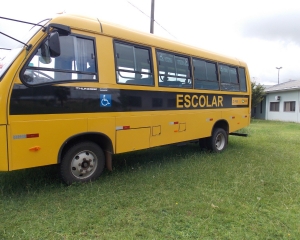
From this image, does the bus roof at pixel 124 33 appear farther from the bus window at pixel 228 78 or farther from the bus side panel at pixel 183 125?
the bus side panel at pixel 183 125

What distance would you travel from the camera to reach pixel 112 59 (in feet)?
15.3

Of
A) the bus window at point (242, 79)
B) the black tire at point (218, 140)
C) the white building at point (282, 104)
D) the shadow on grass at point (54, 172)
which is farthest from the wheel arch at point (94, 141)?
the white building at point (282, 104)

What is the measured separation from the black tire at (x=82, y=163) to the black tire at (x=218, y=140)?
3632 millimetres

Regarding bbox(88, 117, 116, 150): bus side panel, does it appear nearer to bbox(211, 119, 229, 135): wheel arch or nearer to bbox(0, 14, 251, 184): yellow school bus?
bbox(0, 14, 251, 184): yellow school bus

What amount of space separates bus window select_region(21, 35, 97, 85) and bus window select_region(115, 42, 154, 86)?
1.80 ft

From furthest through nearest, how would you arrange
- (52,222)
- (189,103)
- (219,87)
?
(219,87)
(189,103)
(52,222)

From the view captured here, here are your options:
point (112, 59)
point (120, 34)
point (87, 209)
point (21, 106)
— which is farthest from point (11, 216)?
point (120, 34)

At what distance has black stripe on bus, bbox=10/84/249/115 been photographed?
3705mm

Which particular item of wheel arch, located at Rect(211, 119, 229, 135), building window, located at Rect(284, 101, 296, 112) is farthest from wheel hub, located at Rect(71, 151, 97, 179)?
building window, located at Rect(284, 101, 296, 112)

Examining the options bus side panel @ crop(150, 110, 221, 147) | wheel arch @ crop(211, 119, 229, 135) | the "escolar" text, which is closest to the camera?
bus side panel @ crop(150, 110, 221, 147)

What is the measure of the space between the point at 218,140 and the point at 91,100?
456 centimetres

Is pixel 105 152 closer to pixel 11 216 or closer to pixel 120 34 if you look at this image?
pixel 11 216

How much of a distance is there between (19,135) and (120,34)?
2.55m

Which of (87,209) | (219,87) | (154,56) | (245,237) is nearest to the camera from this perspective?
(245,237)
